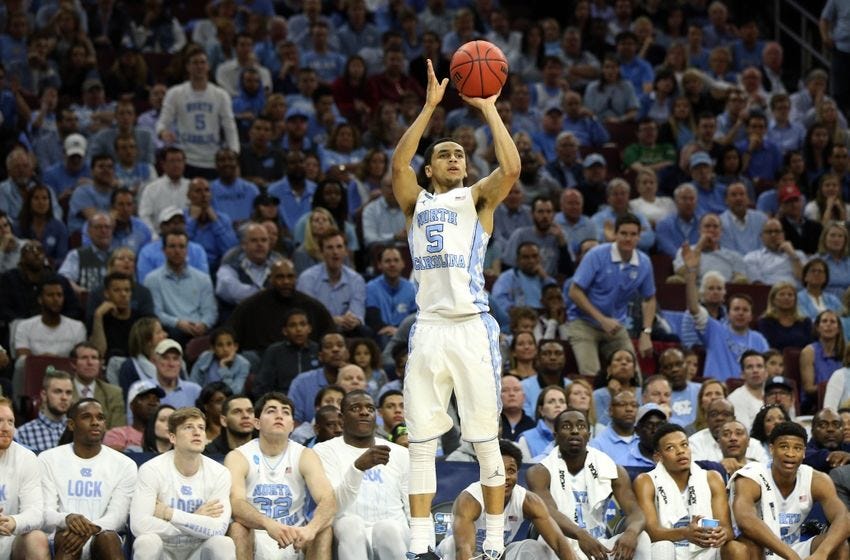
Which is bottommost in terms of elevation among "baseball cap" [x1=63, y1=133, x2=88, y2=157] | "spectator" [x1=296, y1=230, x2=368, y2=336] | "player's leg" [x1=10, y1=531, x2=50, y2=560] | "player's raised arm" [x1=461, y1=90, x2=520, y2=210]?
"player's leg" [x1=10, y1=531, x2=50, y2=560]

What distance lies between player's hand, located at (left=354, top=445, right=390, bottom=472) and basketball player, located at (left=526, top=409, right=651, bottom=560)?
133cm

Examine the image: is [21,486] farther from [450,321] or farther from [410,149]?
[410,149]

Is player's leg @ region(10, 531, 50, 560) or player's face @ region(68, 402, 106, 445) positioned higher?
player's face @ region(68, 402, 106, 445)

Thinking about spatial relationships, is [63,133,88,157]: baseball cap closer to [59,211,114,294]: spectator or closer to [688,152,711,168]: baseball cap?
[59,211,114,294]: spectator

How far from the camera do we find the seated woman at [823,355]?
1470 centimetres

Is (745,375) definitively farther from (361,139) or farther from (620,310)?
(361,139)

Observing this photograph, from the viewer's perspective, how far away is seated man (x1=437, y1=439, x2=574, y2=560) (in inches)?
413

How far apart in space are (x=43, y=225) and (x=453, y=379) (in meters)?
8.08

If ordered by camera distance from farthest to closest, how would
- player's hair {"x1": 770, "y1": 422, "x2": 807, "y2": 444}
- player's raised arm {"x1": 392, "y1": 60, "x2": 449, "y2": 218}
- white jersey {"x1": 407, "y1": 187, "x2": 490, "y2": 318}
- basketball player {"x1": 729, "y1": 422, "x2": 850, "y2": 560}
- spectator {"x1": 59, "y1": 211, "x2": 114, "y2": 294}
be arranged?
1. spectator {"x1": 59, "y1": 211, "x2": 114, "y2": 294}
2. player's hair {"x1": 770, "y1": 422, "x2": 807, "y2": 444}
3. basketball player {"x1": 729, "y1": 422, "x2": 850, "y2": 560}
4. white jersey {"x1": 407, "y1": 187, "x2": 490, "y2": 318}
5. player's raised arm {"x1": 392, "y1": 60, "x2": 449, "y2": 218}

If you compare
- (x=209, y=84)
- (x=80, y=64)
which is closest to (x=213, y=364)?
(x=209, y=84)

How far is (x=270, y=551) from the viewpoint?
10773mm

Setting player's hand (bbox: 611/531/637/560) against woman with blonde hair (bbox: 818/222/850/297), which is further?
woman with blonde hair (bbox: 818/222/850/297)

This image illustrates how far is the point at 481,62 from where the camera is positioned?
8945 millimetres

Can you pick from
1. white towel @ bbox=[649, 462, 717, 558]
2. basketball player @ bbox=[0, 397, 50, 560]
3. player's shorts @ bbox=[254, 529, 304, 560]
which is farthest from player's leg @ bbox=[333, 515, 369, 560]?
white towel @ bbox=[649, 462, 717, 558]
